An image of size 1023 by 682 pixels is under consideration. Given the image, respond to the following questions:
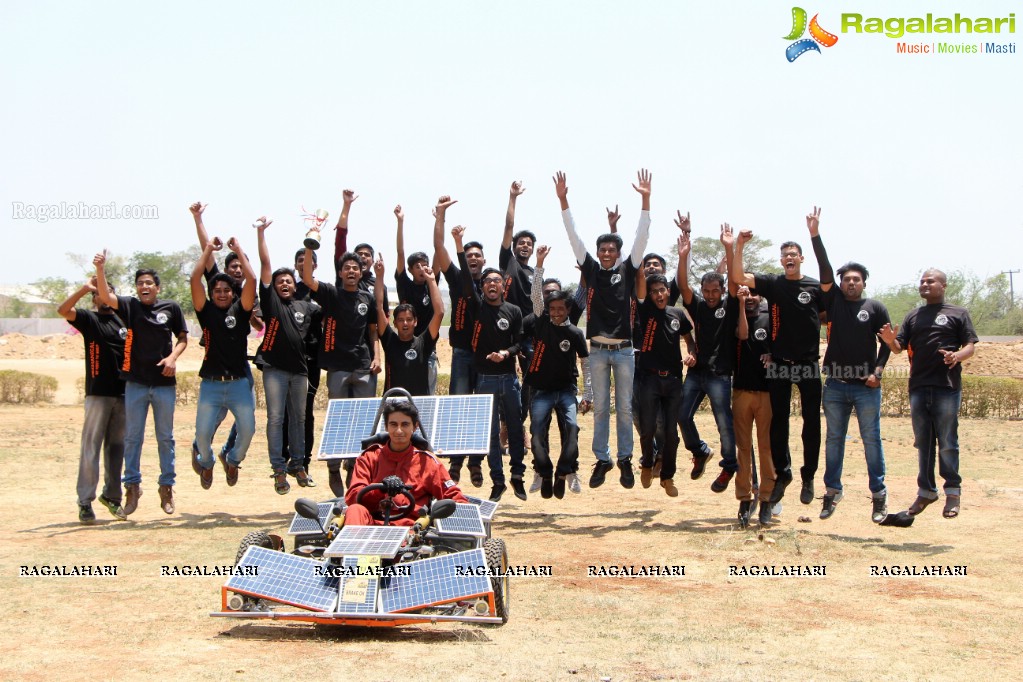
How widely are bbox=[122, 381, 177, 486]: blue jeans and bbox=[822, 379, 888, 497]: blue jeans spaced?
731 centimetres

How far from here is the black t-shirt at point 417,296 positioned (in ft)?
43.3

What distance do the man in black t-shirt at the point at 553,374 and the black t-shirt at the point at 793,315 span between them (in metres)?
2.12

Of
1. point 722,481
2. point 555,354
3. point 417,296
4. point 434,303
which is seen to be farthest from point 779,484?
point 417,296

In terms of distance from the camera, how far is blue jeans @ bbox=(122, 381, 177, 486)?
39.4 feet

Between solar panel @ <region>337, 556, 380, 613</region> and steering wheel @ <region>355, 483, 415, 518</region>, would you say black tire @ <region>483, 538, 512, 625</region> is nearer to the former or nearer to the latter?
steering wheel @ <region>355, 483, 415, 518</region>

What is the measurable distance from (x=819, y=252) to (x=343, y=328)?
546 cm

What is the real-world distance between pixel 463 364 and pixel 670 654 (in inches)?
242

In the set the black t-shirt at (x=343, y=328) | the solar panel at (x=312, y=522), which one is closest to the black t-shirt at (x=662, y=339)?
the black t-shirt at (x=343, y=328)

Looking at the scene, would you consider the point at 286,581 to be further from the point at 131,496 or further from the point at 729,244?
the point at 729,244

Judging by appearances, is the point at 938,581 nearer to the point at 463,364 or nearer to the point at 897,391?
the point at 463,364

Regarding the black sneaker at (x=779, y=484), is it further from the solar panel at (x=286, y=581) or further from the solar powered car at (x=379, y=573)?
the solar panel at (x=286, y=581)

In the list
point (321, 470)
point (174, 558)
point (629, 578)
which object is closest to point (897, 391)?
point (321, 470)

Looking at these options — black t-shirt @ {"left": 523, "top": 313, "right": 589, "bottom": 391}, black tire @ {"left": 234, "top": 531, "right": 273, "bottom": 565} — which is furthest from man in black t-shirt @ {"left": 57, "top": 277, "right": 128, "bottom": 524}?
black t-shirt @ {"left": 523, "top": 313, "right": 589, "bottom": 391}

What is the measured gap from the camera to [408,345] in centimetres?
1264
